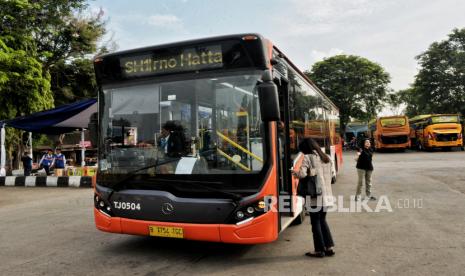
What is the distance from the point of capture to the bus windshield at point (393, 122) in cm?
3120

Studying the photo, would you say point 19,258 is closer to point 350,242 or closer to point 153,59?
point 153,59

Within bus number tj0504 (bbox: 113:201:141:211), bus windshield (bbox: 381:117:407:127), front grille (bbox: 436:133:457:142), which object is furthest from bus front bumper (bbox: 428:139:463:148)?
bus number tj0504 (bbox: 113:201:141:211)

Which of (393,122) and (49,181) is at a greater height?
(393,122)

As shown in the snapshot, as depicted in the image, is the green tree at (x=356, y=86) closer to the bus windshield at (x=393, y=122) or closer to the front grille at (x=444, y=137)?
the bus windshield at (x=393, y=122)

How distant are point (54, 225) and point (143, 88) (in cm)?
425

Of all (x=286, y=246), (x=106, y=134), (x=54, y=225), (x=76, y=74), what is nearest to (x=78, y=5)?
(x=76, y=74)

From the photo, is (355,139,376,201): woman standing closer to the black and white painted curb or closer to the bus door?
the bus door

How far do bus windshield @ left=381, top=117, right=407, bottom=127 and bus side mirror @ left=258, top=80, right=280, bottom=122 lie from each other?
29158mm

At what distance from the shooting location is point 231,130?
4965 millimetres

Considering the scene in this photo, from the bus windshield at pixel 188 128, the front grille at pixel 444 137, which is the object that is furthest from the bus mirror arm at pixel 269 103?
the front grille at pixel 444 137

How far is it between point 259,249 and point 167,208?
1585 mm

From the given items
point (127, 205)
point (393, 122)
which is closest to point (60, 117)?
point (127, 205)

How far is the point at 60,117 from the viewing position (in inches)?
609

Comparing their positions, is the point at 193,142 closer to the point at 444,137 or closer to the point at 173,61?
the point at 173,61
